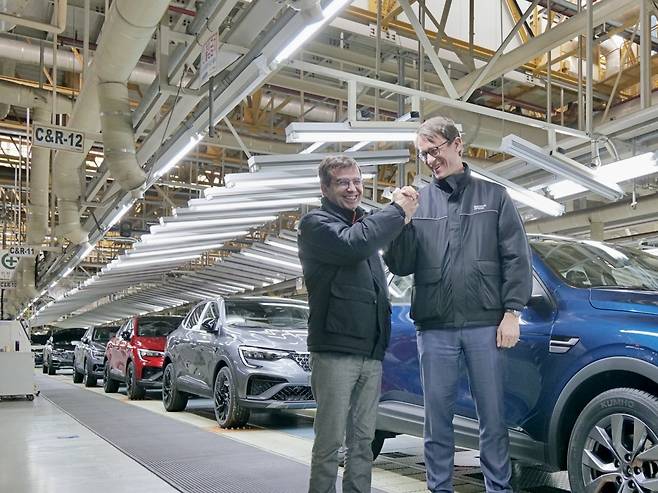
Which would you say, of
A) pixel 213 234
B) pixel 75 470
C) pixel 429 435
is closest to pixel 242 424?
pixel 75 470

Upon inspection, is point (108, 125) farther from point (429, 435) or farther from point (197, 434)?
point (429, 435)

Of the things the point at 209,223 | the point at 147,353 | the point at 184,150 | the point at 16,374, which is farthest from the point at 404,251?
the point at 16,374

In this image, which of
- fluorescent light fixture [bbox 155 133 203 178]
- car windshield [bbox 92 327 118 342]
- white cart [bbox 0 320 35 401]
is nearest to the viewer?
fluorescent light fixture [bbox 155 133 203 178]

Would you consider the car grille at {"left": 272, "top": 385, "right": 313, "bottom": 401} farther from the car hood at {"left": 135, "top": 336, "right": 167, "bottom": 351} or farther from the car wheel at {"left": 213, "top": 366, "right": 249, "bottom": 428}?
the car hood at {"left": 135, "top": 336, "right": 167, "bottom": 351}

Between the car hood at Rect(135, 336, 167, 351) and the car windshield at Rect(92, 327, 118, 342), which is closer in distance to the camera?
the car hood at Rect(135, 336, 167, 351)

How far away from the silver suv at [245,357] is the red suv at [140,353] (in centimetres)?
249

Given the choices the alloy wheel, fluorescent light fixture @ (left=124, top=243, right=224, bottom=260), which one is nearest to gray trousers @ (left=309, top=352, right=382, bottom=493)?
the alloy wheel

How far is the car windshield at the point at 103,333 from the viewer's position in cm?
1623

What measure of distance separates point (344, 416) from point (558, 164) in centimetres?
422

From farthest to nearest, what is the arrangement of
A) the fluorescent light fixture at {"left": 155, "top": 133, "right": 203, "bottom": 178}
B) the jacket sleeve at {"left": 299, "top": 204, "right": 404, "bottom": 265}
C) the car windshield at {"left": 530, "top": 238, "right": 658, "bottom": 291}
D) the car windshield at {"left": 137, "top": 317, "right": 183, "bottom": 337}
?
the car windshield at {"left": 137, "top": 317, "right": 183, "bottom": 337}
the fluorescent light fixture at {"left": 155, "top": 133, "right": 203, "bottom": 178}
the car windshield at {"left": 530, "top": 238, "right": 658, "bottom": 291}
the jacket sleeve at {"left": 299, "top": 204, "right": 404, "bottom": 265}

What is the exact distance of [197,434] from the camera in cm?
682

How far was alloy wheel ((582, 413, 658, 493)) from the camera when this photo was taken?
299 centimetres

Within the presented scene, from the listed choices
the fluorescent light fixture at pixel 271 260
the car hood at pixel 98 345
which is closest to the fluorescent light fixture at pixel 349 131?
the fluorescent light fixture at pixel 271 260

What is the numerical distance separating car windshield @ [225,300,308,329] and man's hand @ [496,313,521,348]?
16.9 feet
